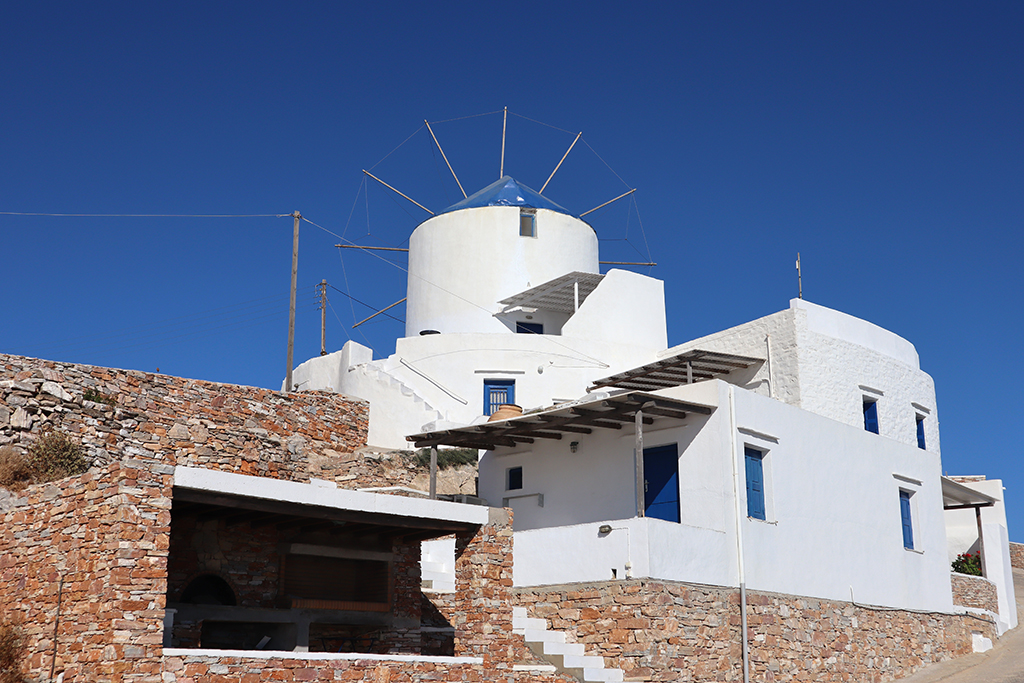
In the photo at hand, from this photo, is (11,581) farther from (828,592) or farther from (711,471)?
(828,592)

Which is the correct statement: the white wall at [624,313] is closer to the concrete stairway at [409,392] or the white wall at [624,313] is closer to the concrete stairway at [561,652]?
the concrete stairway at [409,392]

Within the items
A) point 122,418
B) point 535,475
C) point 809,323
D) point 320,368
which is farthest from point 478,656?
Answer: point 320,368

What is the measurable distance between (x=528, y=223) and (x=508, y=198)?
117 cm

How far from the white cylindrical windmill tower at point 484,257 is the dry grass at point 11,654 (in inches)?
824

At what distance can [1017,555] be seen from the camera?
38938 millimetres

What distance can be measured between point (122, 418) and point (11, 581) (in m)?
7.61

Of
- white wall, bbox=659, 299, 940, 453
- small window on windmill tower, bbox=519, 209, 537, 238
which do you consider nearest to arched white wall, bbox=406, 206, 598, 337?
small window on windmill tower, bbox=519, 209, 537, 238

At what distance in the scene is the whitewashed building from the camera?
1823cm

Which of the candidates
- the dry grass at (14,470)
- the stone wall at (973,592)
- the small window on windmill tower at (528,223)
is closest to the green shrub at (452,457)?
the small window on windmill tower at (528,223)

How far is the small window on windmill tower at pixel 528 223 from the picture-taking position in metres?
34.7

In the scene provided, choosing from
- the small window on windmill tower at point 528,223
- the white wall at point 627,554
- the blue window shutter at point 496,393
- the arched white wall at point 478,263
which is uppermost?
the small window on windmill tower at point 528,223

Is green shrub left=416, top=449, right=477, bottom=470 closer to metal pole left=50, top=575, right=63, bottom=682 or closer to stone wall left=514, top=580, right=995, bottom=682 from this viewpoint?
stone wall left=514, top=580, right=995, bottom=682

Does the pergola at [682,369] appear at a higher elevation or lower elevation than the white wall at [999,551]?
higher

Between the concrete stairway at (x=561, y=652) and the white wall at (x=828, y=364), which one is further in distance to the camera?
the white wall at (x=828, y=364)
